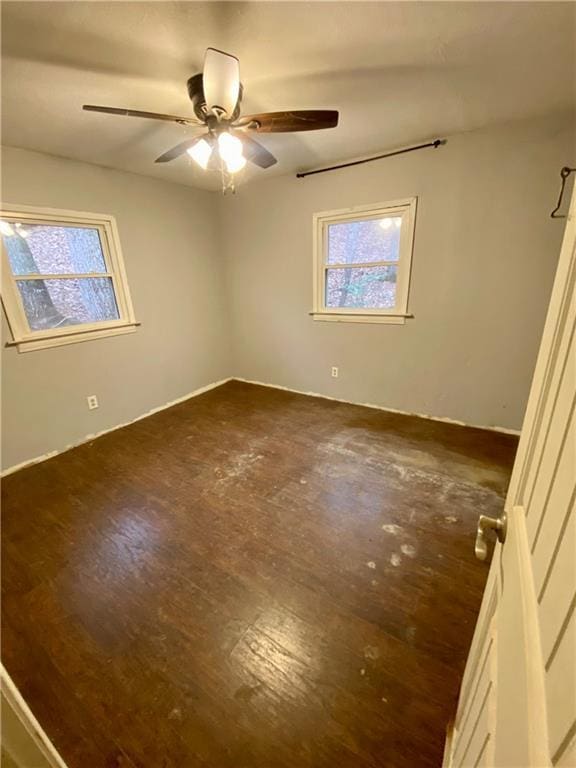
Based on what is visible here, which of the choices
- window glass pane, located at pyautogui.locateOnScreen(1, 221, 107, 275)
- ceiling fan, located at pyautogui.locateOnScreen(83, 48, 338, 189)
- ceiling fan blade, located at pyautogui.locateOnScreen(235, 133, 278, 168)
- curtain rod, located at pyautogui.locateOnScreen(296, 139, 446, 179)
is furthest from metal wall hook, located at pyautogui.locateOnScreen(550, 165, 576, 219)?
window glass pane, located at pyautogui.locateOnScreen(1, 221, 107, 275)

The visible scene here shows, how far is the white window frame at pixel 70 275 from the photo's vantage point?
7.93 feet

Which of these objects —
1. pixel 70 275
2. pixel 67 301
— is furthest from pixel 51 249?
pixel 67 301

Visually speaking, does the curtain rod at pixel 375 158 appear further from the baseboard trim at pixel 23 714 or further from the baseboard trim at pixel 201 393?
the baseboard trim at pixel 23 714

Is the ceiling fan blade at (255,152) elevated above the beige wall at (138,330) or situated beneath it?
elevated above

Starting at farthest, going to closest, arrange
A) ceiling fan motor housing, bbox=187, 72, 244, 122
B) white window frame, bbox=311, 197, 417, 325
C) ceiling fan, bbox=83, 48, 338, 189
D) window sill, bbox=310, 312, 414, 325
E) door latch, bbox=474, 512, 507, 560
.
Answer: window sill, bbox=310, 312, 414, 325
white window frame, bbox=311, 197, 417, 325
ceiling fan motor housing, bbox=187, 72, 244, 122
ceiling fan, bbox=83, 48, 338, 189
door latch, bbox=474, 512, 507, 560

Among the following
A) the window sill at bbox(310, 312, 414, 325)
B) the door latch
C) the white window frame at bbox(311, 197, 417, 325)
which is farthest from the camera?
the window sill at bbox(310, 312, 414, 325)

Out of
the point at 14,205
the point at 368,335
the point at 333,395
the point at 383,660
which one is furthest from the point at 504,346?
the point at 14,205

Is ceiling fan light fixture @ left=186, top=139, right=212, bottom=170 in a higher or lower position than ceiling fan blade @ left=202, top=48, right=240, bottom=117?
lower

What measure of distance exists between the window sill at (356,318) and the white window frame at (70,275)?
6.42 feet

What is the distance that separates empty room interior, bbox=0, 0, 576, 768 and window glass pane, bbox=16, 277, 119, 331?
0.07 feet

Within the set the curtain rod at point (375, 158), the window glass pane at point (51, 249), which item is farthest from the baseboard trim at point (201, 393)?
the curtain rod at point (375, 158)

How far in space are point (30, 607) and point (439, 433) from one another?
3.01 metres

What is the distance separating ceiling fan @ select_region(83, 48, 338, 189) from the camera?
136cm

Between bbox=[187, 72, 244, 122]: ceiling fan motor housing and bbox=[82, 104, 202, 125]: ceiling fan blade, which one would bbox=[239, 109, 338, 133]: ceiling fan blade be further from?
bbox=[82, 104, 202, 125]: ceiling fan blade
